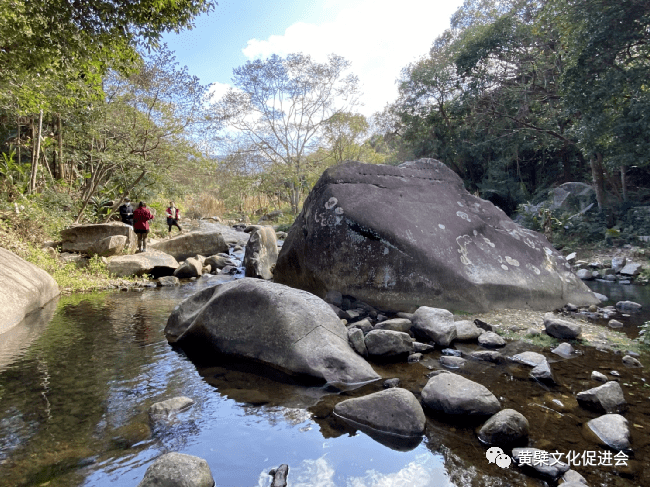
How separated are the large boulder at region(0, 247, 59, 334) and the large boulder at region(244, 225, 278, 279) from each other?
3638mm

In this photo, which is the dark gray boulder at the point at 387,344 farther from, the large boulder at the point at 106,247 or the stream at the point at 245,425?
the large boulder at the point at 106,247

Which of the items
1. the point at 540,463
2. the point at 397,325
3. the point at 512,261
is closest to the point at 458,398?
the point at 540,463

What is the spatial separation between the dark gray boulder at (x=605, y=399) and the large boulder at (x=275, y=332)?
4.88ft

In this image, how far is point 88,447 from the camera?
2375 millimetres

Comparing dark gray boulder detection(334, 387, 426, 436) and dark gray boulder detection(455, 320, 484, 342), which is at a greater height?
dark gray boulder detection(455, 320, 484, 342)

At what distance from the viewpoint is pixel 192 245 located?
39.6 ft

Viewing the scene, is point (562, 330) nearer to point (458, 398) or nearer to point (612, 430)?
point (612, 430)

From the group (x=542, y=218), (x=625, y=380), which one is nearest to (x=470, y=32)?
(x=542, y=218)

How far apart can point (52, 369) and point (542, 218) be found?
14.8m

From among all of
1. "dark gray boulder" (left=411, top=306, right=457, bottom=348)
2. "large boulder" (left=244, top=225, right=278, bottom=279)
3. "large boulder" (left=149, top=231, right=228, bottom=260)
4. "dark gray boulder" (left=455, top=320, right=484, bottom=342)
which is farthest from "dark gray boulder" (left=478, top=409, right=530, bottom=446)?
"large boulder" (left=149, top=231, right=228, bottom=260)

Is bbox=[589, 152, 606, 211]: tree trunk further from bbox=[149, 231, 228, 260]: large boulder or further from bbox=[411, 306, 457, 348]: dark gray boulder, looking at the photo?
bbox=[149, 231, 228, 260]: large boulder

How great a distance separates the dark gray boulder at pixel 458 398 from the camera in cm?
269

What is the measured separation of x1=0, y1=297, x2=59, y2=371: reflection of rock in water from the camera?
4059 mm

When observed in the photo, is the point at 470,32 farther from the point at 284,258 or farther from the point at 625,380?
the point at 625,380
